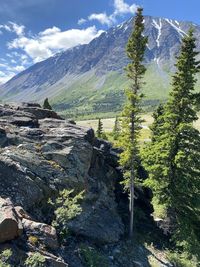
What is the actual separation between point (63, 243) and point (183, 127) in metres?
14.6

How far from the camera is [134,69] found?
35.4 m

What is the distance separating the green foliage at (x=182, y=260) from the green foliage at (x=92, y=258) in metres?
7.81

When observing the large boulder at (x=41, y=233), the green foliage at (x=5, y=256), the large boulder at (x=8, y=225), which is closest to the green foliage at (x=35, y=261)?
the green foliage at (x=5, y=256)

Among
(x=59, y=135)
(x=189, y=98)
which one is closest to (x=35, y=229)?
(x=59, y=135)

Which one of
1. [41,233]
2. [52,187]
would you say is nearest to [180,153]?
[52,187]

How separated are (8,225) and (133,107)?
18250mm

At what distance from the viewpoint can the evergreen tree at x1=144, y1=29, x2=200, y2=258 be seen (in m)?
32.3

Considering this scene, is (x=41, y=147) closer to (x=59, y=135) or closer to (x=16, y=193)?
(x=59, y=135)

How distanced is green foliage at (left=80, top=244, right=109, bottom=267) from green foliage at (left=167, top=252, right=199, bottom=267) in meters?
7.81

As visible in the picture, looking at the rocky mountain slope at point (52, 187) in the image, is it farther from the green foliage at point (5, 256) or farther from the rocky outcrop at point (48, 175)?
the green foliage at point (5, 256)

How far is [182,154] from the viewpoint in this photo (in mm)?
31766

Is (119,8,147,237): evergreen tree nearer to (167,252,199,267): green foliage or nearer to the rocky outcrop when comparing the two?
the rocky outcrop

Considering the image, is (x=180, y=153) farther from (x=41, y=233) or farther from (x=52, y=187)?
(x=41, y=233)

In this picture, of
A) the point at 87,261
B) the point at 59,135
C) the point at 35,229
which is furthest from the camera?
the point at 59,135
